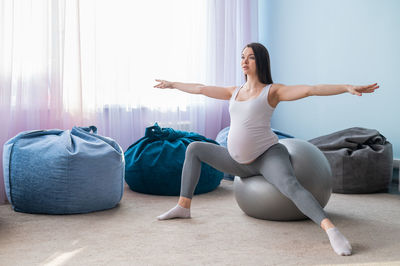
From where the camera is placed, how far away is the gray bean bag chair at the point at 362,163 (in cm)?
354

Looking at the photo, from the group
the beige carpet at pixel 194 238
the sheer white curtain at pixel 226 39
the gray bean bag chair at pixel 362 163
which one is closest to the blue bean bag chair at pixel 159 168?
the beige carpet at pixel 194 238

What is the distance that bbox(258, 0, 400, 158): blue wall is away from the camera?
12.5 feet

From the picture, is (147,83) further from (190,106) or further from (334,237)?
(334,237)

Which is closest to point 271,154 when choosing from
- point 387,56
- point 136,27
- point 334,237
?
point 334,237

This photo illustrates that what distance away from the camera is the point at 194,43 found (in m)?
4.47

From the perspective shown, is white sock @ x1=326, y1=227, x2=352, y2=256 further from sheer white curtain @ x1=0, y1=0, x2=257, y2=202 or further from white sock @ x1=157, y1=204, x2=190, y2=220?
sheer white curtain @ x1=0, y1=0, x2=257, y2=202

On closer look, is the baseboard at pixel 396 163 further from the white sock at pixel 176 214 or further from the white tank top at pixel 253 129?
the white sock at pixel 176 214

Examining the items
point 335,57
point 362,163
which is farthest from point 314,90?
point 335,57

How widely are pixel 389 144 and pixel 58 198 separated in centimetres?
256

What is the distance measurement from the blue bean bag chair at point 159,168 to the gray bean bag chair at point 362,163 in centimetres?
96

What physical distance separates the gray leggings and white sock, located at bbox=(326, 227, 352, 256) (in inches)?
3.5

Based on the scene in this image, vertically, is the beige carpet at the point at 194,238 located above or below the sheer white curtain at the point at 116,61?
below

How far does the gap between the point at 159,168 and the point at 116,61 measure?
1.14 meters

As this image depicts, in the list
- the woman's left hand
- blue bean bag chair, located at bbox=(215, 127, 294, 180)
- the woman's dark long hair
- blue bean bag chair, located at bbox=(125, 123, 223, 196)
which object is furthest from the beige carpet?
blue bean bag chair, located at bbox=(215, 127, 294, 180)
